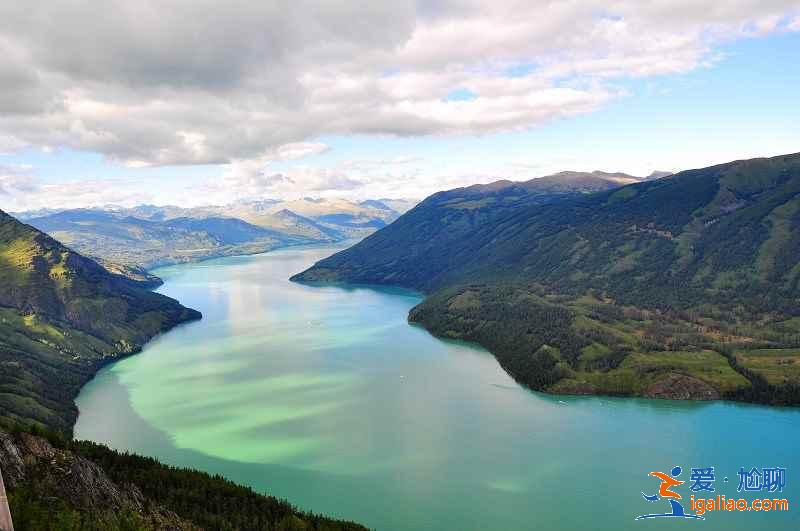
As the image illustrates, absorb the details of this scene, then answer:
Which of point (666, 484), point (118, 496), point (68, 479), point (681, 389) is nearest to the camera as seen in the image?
point (68, 479)

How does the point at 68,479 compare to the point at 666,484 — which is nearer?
the point at 68,479

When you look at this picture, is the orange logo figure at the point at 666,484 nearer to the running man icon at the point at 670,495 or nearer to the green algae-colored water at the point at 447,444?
the running man icon at the point at 670,495

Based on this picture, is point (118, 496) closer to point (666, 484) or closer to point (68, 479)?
point (68, 479)

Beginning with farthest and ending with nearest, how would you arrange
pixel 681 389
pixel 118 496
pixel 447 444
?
pixel 681 389
pixel 447 444
pixel 118 496

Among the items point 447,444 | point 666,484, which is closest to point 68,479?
point 447,444

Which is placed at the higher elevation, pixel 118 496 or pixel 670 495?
pixel 118 496

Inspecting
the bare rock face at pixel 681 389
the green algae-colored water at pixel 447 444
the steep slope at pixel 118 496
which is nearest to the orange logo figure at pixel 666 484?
the green algae-colored water at pixel 447 444

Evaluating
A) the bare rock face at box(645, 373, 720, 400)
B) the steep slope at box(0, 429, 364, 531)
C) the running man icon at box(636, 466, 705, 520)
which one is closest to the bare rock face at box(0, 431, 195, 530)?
the steep slope at box(0, 429, 364, 531)

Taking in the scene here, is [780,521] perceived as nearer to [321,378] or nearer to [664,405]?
[664,405]
